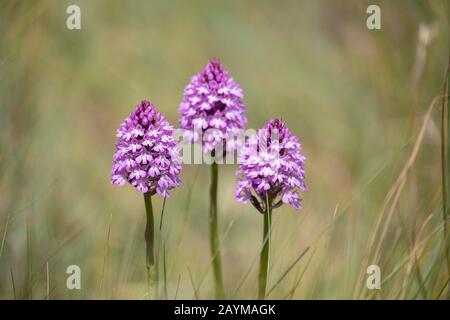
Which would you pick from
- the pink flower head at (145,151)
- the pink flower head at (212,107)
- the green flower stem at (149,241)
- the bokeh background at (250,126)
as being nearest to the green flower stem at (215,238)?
the bokeh background at (250,126)

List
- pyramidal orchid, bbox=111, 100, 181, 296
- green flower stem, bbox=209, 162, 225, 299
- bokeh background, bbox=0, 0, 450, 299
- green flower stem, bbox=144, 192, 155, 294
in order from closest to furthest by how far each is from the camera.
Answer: pyramidal orchid, bbox=111, 100, 181, 296 < green flower stem, bbox=144, 192, 155, 294 < green flower stem, bbox=209, 162, 225, 299 < bokeh background, bbox=0, 0, 450, 299

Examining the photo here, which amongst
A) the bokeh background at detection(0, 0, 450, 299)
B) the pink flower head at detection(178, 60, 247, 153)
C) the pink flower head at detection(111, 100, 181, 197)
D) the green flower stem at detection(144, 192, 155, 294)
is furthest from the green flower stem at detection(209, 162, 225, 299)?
the pink flower head at detection(111, 100, 181, 197)

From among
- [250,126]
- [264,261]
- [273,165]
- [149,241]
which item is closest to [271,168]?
[273,165]

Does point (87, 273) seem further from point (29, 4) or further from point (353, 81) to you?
point (353, 81)

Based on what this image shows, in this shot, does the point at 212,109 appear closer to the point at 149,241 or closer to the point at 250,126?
the point at 149,241

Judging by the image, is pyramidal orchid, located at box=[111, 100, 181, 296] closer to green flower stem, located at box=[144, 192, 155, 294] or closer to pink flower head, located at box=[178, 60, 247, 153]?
green flower stem, located at box=[144, 192, 155, 294]

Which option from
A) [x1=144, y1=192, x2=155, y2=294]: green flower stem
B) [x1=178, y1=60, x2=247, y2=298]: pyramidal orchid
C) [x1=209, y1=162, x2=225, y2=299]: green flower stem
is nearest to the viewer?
[x1=144, y1=192, x2=155, y2=294]: green flower stem
